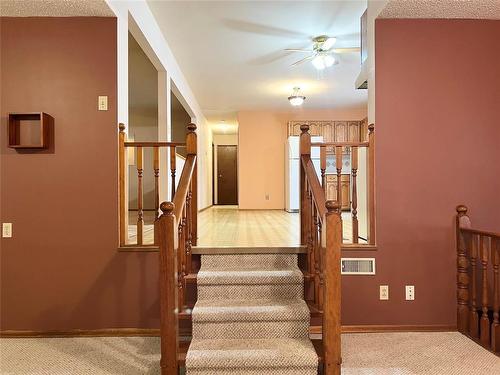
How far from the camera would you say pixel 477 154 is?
3066mm

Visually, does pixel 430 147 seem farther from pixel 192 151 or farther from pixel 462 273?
pixel 192 151

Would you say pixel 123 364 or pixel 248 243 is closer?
pixel 123 364

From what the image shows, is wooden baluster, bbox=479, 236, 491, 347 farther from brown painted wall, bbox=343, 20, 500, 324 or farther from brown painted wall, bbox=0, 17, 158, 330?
brown painted wall, bbox=0, 17, 158, 330

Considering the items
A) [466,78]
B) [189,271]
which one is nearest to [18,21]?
[189,271]

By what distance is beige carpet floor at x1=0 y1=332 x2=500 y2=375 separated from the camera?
7.73 ft

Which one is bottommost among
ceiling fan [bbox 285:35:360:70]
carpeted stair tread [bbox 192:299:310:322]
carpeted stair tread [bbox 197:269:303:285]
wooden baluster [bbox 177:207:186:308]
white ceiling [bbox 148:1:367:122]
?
carpeted stair tread [bbox 192:299:310:322]

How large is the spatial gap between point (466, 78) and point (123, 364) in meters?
3.49

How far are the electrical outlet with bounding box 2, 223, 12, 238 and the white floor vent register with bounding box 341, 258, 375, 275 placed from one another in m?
2.75

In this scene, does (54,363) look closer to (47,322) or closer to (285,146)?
(47,322)

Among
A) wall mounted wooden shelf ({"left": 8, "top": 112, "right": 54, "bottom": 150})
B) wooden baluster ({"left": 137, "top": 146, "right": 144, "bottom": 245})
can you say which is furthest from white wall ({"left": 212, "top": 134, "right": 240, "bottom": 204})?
wall mounted wooden shelf ({"left": 8, "top": 112, "right": 54, "bottom": 150})

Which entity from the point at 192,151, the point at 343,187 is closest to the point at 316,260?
the point at 192,151

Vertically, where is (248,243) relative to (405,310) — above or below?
above

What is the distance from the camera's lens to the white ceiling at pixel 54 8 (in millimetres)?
2709

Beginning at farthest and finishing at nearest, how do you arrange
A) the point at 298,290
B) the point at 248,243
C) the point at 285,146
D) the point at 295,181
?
the point at 285,146 < the point at 295,181 < the point at 248,243 < the point at 298,290
